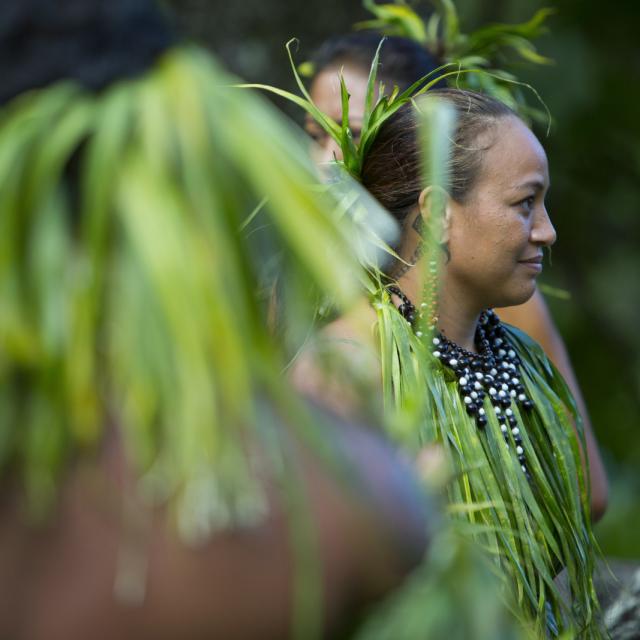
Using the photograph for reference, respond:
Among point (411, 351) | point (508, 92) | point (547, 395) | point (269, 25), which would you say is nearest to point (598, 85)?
point (269, 25)

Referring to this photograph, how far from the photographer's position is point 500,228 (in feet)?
7.77

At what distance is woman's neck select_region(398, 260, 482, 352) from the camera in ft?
7.85

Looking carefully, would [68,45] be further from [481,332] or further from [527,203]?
[481,332]

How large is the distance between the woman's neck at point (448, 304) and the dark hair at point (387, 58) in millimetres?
1114

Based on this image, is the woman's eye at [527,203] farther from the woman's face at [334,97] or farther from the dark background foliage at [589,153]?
the dark background foliage at [589,153]

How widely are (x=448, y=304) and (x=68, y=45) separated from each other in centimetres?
147

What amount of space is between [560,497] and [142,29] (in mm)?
1627

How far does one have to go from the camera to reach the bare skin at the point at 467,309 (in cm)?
242

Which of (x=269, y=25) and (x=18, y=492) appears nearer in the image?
(x=18, y=492)

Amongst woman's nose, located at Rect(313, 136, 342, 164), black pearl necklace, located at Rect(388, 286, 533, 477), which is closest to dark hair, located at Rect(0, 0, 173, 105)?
black pearl necklace, located at Rect(388, 286, 533, 477)

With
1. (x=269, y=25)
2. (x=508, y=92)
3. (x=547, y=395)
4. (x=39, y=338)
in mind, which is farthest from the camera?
(x=269, y=25)

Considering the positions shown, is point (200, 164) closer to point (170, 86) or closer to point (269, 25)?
point (170, 86)

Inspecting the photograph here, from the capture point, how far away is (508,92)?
10.7ft

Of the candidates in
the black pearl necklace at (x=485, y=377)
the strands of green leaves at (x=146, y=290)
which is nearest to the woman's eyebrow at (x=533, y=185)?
the black pearl necklace at (x=485, y=377)
